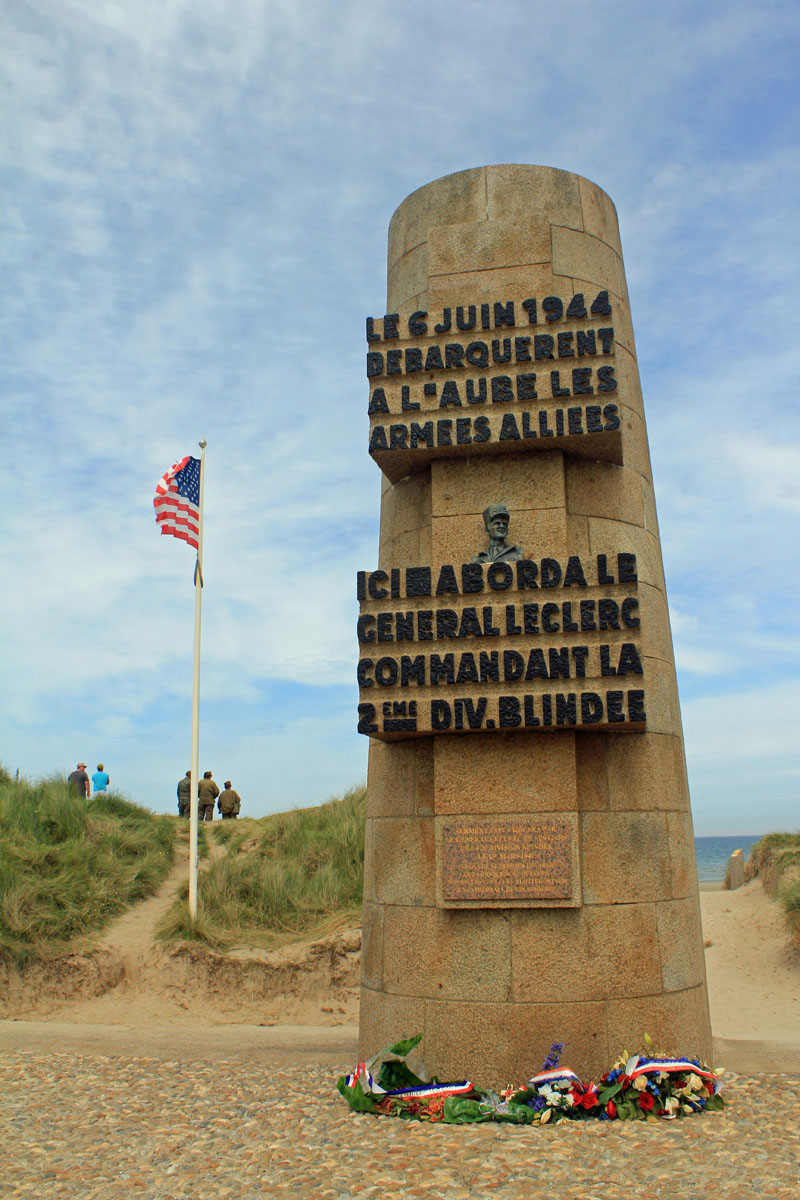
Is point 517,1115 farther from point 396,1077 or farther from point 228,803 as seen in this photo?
point 228,803

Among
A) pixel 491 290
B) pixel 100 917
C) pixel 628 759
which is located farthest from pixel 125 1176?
pixel 100 917

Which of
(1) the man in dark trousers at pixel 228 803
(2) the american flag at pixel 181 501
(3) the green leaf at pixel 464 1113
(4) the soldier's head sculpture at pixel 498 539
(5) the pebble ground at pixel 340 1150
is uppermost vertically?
(2) the american flag at pixel 181 501

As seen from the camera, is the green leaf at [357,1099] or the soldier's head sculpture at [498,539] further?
the soldier's head sculpture at [498,539]

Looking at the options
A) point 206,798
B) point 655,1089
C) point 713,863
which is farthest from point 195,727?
point 713,863

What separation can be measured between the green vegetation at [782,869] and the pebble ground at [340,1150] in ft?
30.2

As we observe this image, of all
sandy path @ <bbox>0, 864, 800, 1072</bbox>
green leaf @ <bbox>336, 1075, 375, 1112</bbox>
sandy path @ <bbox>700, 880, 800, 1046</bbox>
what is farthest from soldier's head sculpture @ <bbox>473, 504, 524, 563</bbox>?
sandy path @ <bbox>700, 880, 800, 1046</bbox>

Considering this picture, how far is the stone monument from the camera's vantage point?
761cm

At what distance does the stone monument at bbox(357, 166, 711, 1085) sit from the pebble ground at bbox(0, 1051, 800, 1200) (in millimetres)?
888

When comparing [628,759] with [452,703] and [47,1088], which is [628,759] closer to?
[452,703]

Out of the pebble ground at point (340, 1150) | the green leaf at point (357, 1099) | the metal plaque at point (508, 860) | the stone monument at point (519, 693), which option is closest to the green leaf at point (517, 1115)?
the pebble ground at point (340, 1150)

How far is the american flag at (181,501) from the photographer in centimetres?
1580

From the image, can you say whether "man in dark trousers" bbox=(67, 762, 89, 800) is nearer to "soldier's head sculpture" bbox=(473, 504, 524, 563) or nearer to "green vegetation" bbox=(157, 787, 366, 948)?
"green vegetation" bbox=(157, 787, 366, 948)

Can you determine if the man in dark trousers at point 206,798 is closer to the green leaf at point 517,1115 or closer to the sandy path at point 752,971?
the sandy path at point 752,971

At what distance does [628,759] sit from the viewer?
812 cm
